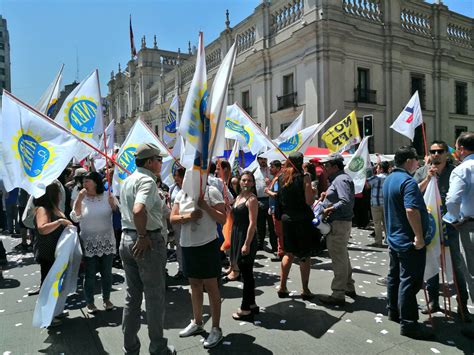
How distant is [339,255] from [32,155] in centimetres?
413

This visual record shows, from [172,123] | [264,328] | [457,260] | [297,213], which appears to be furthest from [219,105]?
[172,123]

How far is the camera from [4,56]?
320 feet

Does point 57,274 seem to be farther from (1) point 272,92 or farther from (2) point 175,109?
(1) point 272,92

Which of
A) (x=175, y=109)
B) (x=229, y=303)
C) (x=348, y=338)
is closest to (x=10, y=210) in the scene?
(x=175, y=109)

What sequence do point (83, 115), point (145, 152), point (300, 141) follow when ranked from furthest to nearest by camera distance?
point (300, 141) < point (83, 115) < point (145, 152)

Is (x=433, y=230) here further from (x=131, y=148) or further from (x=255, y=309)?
(x=131, y=148)

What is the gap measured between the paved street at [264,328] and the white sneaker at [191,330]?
0.22 ft

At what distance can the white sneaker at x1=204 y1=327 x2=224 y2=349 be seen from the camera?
3.75 m

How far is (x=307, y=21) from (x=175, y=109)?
33.0 feet

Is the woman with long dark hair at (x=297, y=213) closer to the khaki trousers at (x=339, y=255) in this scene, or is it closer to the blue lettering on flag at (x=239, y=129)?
the khaki trousers at (x=339, y=255)

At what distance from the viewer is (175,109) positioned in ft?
35.1

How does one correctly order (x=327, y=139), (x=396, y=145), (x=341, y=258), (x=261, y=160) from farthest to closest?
1. (x=396, y=145)
2. (x=327, y=139)
3. (x=261, y=160)
4. (x=341, y=258)

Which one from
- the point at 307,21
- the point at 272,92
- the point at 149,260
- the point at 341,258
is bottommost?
the point at 341,258

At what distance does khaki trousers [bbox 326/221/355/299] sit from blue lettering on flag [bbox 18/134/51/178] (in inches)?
151
